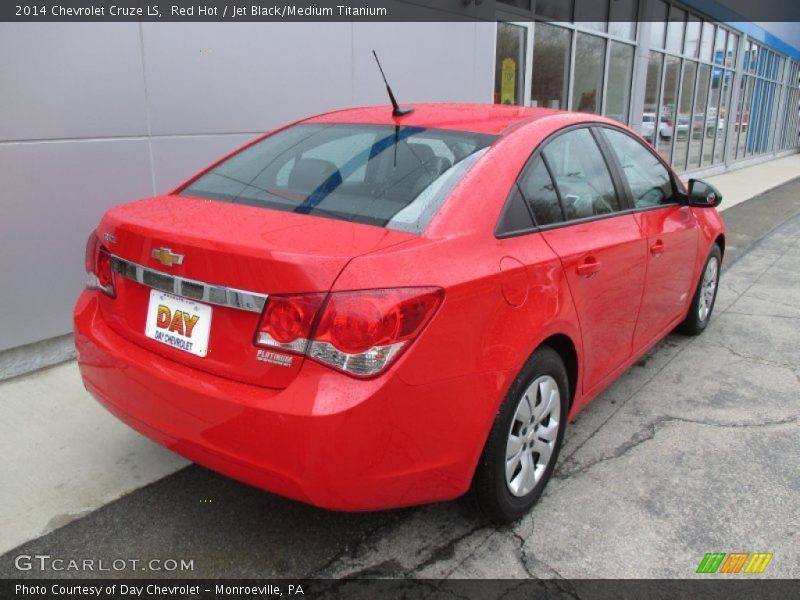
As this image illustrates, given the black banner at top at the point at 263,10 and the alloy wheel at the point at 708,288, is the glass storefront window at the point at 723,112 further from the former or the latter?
the alloy wheel at the point at 708,288

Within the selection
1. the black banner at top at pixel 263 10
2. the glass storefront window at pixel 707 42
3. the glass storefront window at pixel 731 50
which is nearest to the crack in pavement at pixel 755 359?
the black banner at top at pixel 263 10

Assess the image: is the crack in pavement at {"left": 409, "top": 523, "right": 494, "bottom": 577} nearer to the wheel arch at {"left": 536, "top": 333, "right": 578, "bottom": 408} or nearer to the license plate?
the wheel arch at {"left": 536, "top": 333, "right": 578, "bottom": 408}

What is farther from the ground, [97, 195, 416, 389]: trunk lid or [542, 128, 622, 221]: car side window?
[542, 128, 622, 221]: car side window

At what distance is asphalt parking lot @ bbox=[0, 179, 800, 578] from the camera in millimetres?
2393

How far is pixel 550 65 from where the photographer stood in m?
10.2

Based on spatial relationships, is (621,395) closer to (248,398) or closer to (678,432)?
(678,432)

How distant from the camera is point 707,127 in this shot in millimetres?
17719

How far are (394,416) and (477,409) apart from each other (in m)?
0.35

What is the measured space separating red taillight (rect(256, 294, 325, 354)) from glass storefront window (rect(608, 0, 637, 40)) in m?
11.6

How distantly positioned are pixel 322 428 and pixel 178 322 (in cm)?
66

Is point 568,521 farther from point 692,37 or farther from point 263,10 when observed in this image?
point 692,37

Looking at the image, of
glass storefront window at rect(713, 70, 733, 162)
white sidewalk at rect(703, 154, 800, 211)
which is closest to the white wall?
white sidewalk at rect(703, 154, 800, 211)

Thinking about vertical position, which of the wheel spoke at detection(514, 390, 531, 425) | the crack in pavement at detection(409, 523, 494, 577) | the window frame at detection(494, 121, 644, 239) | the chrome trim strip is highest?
the window frame at detection(494, 121, 644, 239)

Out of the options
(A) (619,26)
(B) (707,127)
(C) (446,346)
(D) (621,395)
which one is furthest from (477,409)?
(B) (707,127)
